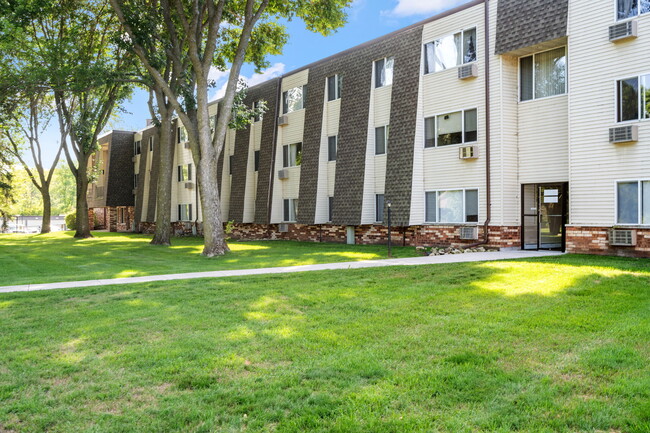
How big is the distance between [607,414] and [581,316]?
3090 mm

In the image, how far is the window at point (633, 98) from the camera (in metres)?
12.5

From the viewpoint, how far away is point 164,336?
18.6 ft

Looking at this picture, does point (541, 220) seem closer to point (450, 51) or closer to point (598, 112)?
point (598, 112)

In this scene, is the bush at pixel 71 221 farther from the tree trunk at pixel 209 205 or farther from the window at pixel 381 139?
the window at pixel 381 139

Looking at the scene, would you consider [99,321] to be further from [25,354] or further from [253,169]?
[253,169]

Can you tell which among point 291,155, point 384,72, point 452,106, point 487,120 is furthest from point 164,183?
point 487,120

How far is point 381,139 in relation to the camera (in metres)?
19.4

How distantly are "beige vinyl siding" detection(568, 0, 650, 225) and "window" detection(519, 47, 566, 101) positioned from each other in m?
0.89

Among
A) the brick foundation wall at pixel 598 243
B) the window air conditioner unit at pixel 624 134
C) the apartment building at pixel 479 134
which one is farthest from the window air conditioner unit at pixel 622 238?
the window air conditioner unit at pixel 624 134

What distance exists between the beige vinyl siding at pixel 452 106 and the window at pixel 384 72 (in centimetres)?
174

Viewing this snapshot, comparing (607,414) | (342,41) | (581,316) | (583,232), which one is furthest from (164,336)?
(342,41)

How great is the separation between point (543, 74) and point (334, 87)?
8813 mm

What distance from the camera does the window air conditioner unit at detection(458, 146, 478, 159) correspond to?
1603 centimetres

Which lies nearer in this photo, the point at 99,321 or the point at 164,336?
the point at 164,336
